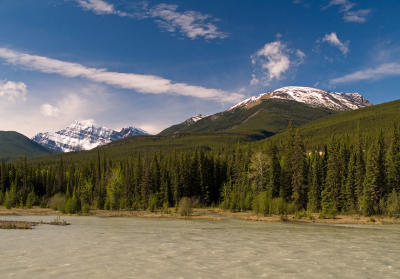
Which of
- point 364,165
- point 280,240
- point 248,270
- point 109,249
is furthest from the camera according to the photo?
point 364,165

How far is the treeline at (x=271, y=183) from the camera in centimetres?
8212

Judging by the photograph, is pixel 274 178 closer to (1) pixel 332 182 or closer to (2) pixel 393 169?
(1) pixel 332 182

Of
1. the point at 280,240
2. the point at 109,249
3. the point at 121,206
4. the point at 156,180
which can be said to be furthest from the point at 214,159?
the point at 109,249

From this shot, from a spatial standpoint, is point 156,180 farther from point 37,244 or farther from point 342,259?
point 342,259

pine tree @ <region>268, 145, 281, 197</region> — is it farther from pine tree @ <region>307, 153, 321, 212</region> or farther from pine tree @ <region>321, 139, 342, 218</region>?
pine tree @ <region>321, 139, 342, 218</region>

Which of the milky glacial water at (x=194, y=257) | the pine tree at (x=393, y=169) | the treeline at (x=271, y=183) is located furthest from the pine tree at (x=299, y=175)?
the milky glacial water at (x=194, y=257)

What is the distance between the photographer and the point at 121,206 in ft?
333

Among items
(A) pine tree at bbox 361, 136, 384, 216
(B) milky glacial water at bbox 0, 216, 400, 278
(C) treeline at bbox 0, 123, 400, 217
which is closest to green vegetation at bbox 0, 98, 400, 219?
(C) treeline at bbox 0, 123, 400, 217

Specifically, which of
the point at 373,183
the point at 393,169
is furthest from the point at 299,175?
the point at 393,169

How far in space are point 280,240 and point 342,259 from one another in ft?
35.4

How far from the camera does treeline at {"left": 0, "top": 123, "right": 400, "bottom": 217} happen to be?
82.1 metres

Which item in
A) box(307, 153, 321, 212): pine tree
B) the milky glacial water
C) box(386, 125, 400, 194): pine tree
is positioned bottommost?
the milky glacial water

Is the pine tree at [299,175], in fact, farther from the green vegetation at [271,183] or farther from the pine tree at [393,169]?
the pine tree at [393,169]

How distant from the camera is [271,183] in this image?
9150 cm
